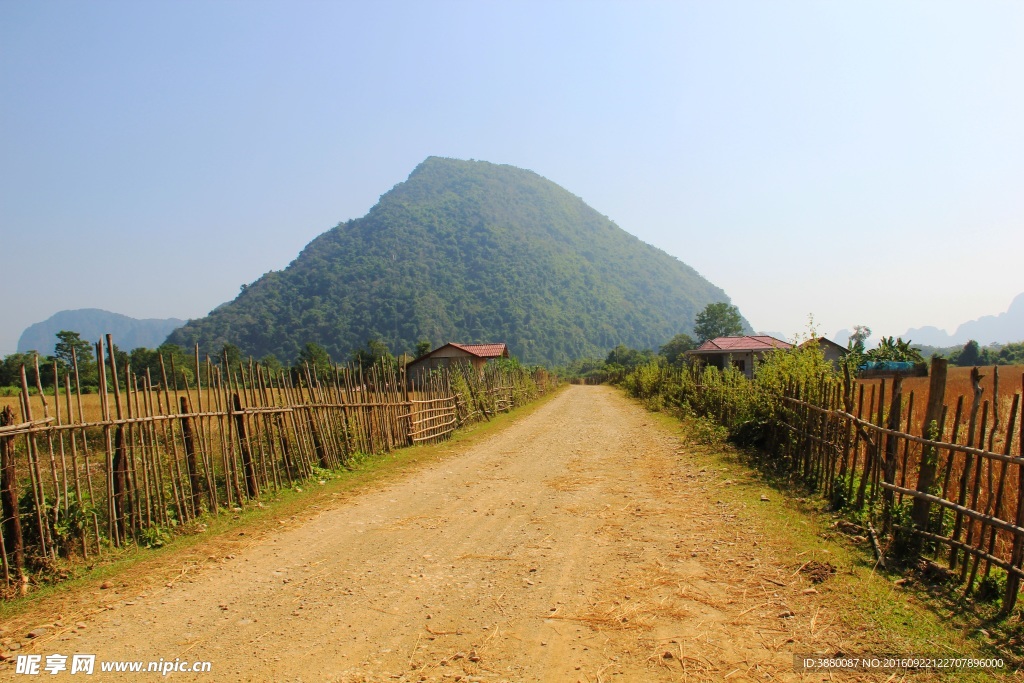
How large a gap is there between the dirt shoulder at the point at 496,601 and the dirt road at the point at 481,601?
16mm

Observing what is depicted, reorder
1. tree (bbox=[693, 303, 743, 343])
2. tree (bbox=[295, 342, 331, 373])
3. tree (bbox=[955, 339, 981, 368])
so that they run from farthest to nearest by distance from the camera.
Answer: tree (bbox=[693, 303, 743, 343]) → tree (bbox=[955, 339, 981, 368]) → tree (bbox=[295, 342, 331, 373])

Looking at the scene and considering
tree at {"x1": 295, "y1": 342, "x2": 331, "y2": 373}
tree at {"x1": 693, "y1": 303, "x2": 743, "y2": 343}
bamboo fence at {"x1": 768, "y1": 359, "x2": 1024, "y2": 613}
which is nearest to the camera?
bamboo fence at {"x1": 768, "y1": 359, "x2": 1024, "y2": 613}

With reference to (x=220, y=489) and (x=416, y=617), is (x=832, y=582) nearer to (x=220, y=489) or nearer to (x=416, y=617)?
(x=416, y=617)

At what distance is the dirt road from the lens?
3.73 metres

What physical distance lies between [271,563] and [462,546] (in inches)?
73.0

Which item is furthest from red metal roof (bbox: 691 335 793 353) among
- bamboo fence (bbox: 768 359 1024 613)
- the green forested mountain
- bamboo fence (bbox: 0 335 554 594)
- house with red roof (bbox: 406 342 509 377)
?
the green forested mountain

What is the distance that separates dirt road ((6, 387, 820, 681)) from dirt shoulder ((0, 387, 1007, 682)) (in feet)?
0.05

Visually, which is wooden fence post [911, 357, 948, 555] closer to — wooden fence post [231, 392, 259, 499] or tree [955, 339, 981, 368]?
wooden fence post [231, 392, 259, 499]

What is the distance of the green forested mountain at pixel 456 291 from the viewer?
104 metres

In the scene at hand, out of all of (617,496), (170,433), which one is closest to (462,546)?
(617,496)

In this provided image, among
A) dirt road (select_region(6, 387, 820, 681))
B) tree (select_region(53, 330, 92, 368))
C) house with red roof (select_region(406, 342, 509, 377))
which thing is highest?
tree (select_region(53, 330, 92, 368))

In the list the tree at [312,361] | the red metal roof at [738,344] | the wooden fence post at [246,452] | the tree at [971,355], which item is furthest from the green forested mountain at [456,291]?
the wooden fence post at [246,452]

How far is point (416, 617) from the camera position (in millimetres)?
4371

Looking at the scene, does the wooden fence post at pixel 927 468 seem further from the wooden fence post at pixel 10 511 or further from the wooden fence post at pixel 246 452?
the wooden fence post at pixel 10 511
